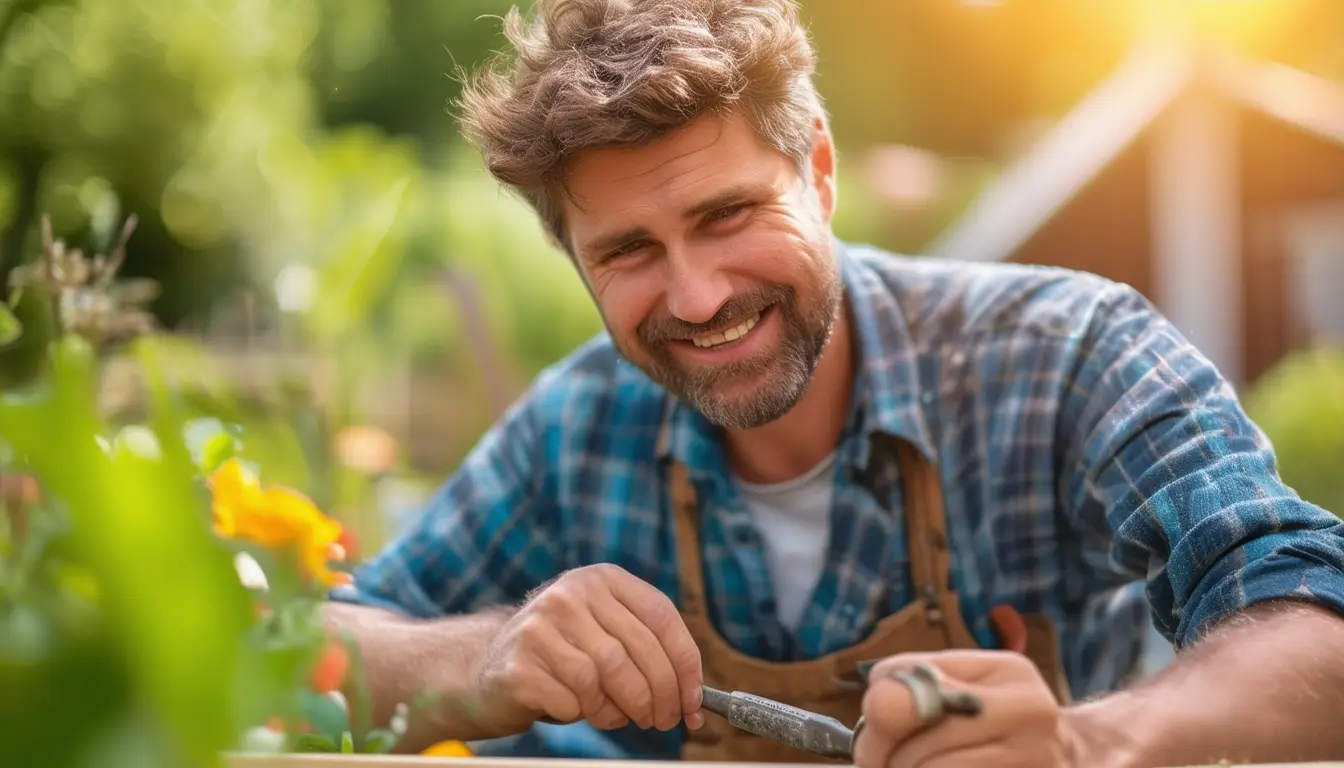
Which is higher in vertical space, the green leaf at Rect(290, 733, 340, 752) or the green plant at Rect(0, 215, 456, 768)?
the green plant at Rect(0, 215, 456, 768)

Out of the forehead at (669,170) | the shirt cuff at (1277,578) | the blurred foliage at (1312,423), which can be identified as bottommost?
the blurred foliage at (1312,423)

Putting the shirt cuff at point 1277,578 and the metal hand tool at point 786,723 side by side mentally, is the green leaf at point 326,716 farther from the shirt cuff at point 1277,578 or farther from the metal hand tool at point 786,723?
the shirt cuff at point 1277,578

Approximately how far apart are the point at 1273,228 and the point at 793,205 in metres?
5.87

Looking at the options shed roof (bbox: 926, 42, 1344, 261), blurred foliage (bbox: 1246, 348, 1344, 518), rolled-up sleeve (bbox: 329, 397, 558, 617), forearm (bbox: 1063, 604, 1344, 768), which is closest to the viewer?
forearm (bbox: 1063, 604, 1344, 768)

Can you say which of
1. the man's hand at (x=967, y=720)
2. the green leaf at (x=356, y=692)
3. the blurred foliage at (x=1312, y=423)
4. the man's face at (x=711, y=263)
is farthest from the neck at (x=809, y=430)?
the blurred foliage at (x=1312, y=423)

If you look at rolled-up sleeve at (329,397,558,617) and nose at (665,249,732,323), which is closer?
nose at (665,249,732,323)

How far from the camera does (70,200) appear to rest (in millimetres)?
2393

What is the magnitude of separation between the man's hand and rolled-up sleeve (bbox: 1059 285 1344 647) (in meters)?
0.38

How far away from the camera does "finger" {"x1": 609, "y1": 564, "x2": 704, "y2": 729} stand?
97 cm

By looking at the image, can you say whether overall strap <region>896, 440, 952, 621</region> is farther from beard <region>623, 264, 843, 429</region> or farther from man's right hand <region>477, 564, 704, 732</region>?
man's right hand <region>477, 564, 704, 732</region>

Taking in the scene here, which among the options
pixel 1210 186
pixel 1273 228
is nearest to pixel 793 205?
pixel 1210 186

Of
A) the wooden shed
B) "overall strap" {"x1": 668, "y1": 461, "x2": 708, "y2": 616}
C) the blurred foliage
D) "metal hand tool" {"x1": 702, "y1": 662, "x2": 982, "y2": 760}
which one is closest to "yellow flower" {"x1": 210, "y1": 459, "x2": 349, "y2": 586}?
"metal hand tool" {"x1": 702, "y1": 662, "x2": 982, "y2": 760}

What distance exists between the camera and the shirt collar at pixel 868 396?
147 cm

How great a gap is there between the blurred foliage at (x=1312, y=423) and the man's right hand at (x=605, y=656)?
362 centimetres
